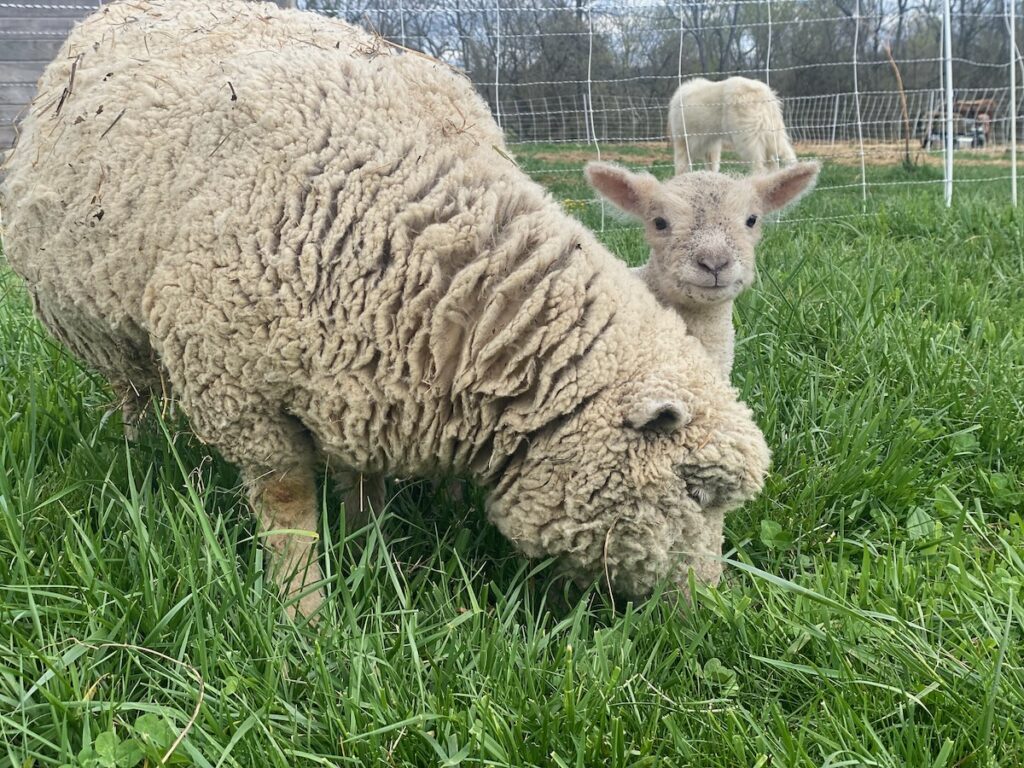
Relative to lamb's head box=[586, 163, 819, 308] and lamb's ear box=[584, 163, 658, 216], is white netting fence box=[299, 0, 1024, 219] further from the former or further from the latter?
lamb's head box=[586, 163, 819, 308]

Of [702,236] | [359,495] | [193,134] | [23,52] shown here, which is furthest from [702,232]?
[23,52]

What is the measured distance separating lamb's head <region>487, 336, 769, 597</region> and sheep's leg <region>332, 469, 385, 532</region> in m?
0.62

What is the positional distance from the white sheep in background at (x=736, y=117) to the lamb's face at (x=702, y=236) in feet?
16.3

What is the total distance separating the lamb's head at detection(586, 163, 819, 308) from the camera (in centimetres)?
307

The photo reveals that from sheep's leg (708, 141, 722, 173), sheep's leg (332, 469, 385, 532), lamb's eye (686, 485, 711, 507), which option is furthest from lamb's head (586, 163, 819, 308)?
sheep's leg (708, 141, 722, 173)

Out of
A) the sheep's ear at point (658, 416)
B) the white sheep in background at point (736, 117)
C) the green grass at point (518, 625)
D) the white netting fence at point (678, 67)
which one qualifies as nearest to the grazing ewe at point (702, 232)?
the green grass at point (518, 625)

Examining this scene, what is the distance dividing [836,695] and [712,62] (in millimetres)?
8013

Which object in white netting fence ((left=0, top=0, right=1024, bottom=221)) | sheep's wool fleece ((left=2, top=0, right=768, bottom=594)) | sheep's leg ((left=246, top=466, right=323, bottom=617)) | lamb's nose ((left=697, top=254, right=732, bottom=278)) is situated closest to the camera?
sheep's wool fleece ((left=2, top=0, right=768, bottom=594))

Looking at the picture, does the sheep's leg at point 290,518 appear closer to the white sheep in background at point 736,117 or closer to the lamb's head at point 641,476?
the lamb's head at point 641,476

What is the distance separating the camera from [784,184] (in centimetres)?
345

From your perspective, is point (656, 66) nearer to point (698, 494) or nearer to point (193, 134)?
point (193, 134)

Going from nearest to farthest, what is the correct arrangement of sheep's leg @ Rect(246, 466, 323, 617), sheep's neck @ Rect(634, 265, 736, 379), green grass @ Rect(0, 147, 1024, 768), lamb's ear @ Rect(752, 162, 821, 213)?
green grass @ Rect(0, 147, 1024, 768)
sheep's leg @ Rect(246, 466, 323, 617)
sheep's neck @ Rect(634, 265, 736, 379)
lamb's ear @ Rect(752, 162, 821, 213)

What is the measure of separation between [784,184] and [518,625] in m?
2.12

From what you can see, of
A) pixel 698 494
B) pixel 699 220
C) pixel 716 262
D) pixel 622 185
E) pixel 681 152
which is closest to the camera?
pixel 698 494
